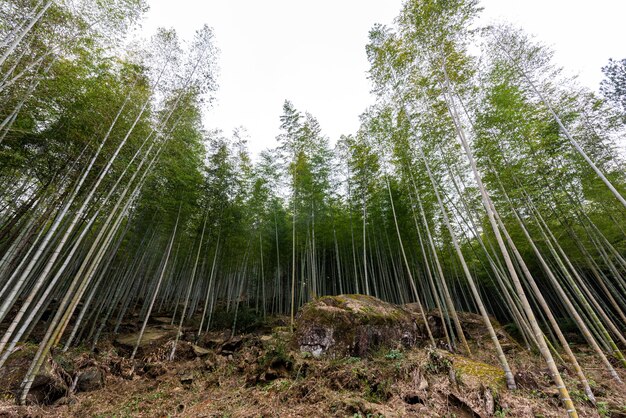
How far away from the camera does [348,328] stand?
4.59 meters

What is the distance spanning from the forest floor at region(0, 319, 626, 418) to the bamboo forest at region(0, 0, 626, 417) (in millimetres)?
35

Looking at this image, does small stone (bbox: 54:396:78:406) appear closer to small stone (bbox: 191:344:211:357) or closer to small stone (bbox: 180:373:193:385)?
small stone (bbox: 180:373:193:385)

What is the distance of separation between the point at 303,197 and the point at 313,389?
20.4 ft

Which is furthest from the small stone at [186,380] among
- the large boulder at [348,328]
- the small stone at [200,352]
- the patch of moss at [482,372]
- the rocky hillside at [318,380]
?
the patch of moss at [482,372]

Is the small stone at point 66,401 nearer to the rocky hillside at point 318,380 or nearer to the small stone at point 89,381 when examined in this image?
the rocky hillside at point 318,380

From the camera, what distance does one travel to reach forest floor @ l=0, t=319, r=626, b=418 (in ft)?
8.62

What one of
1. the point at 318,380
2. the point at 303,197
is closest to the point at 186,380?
the point at 318,380

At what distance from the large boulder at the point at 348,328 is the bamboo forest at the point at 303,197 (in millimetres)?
39

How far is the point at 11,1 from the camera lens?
3.35 m

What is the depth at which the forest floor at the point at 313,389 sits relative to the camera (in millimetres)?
2627

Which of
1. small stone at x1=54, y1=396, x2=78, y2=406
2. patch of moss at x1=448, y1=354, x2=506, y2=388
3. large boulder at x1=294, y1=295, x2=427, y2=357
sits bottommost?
small stone at x1=54, y1=396, x2=78, y2=406

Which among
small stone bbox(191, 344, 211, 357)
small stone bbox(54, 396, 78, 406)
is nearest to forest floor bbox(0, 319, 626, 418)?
small stone bbox(54, 396, 78, 406)

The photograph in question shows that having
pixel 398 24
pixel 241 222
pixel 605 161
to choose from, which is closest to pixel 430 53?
pixel 398 24

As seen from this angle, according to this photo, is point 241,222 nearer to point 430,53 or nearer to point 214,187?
point 214,187
